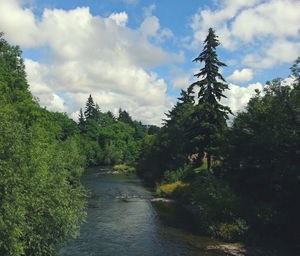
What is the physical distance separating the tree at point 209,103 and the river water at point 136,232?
9559mm

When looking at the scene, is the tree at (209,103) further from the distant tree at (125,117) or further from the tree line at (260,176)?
the distant tree at (125,117)

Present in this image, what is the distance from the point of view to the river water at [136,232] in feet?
73.4

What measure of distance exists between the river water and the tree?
9559 mm

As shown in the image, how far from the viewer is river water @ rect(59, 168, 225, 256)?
22.4 m

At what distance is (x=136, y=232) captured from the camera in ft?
89.5

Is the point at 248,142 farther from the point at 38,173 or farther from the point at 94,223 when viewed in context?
the point at 38,173

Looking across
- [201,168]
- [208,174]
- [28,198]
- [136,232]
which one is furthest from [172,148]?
[28,198]

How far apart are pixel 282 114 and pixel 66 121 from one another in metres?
97.2

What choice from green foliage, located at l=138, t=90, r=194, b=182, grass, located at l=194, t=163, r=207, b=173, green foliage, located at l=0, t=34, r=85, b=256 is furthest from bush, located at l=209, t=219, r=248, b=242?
green foliage, located at l=138, t=90, r=194, b=182

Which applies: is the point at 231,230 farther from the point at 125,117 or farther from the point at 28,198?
the point at 125,117

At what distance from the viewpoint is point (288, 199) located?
25250 millimetres

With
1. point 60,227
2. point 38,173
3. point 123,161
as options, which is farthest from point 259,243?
point 123,161

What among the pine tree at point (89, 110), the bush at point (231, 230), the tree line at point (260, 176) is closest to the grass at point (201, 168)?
the tree line at point (260, 176)

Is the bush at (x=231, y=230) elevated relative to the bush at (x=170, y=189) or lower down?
lower down
